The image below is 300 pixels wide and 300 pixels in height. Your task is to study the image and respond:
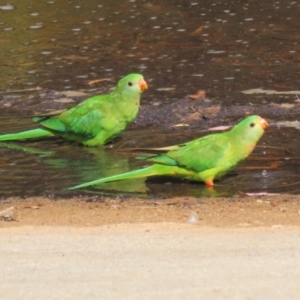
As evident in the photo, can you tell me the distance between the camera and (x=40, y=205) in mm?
6594

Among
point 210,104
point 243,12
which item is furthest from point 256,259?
point 243,12

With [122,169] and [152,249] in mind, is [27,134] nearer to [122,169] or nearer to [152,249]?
[122,169]

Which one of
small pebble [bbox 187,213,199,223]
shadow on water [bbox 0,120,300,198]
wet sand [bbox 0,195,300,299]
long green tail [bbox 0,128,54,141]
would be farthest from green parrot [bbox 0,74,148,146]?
small pebble [bbox 187,213,199,223]

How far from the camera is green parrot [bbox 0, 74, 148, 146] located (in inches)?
316

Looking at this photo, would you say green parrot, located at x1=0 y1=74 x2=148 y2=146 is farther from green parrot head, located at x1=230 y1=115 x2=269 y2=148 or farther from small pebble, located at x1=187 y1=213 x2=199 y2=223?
small pebble, located at x1=187 y1=213 x2=199 y2=223

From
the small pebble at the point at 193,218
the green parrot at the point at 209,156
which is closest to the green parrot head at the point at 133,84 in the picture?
the green parrot at the point at 209,156

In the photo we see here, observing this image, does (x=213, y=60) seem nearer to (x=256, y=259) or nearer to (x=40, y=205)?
(x=40, y=205)

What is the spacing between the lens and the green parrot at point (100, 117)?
26.3ft

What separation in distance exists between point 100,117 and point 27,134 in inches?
25.0

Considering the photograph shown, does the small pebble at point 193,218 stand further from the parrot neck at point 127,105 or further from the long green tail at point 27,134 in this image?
the long green tail at point 27,134

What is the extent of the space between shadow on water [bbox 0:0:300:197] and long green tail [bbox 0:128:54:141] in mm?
67

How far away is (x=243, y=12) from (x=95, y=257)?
715 cm

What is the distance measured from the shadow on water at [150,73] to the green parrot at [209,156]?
124mm

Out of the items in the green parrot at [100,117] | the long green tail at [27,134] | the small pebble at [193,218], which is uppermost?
the small pebble at [193,218]
